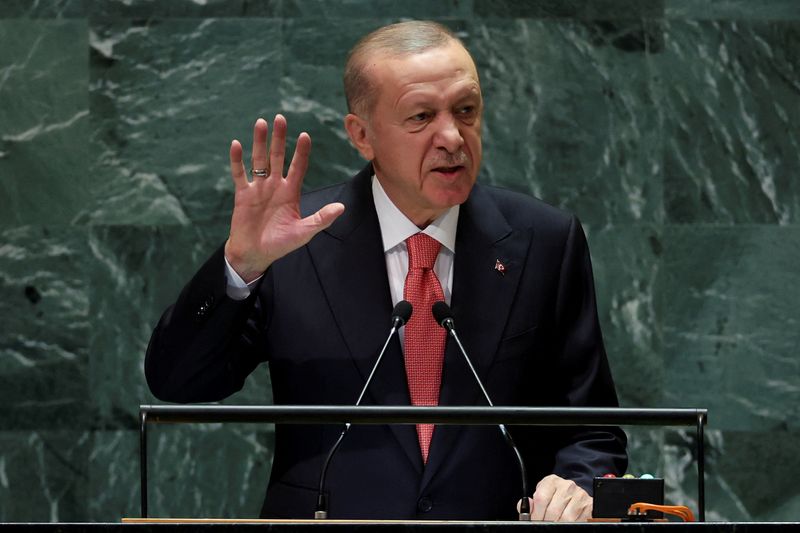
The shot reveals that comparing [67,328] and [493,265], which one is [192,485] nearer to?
[67,328]

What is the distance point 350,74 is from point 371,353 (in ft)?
2.30

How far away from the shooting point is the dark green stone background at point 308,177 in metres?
5.09

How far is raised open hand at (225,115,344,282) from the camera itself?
2918 millimetres

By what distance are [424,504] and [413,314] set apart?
42 centimetres

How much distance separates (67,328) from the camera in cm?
509

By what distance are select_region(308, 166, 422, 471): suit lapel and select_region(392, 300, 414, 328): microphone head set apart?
0.26m

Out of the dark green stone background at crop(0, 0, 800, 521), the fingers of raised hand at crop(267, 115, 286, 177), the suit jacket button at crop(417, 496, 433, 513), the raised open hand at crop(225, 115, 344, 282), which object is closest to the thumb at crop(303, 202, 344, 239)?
the raised open hand at crop(225, 115, 344, 282)

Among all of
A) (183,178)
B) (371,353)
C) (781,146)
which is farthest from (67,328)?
(781,146)

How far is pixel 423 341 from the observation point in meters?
3.16

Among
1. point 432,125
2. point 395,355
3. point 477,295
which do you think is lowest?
point 395,355

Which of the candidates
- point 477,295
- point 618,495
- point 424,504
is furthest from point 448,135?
point 618,495

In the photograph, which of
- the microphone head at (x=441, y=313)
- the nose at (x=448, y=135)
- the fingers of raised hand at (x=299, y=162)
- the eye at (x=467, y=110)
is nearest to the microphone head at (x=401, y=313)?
the microphone head at (x=441, y=313)

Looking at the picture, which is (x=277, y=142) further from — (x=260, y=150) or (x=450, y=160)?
(x=450, y=160)

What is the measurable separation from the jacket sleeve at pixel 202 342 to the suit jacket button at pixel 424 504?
1.67ft
